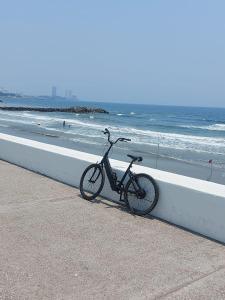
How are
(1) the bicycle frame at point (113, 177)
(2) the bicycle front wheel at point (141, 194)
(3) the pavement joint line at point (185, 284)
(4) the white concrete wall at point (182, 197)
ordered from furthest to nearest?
(1) the bicycle frame at point (113, 177) → (2) the bicycle front wheel at point (141, 194) → (4) the white concrete wall at point (182, 197) → (3) the pavement joint line at point (185, 284)

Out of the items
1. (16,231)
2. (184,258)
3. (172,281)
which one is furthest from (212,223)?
(16,231)

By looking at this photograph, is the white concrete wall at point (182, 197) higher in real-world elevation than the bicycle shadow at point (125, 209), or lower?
higher

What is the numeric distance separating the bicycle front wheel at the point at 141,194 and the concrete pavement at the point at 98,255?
18cm

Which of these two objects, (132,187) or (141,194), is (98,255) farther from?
(132,187)

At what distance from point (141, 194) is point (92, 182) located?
1.12 metres

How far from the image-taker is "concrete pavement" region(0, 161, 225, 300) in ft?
12.4

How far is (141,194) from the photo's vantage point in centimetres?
609

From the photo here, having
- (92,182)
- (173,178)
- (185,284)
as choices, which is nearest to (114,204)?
(92,182)

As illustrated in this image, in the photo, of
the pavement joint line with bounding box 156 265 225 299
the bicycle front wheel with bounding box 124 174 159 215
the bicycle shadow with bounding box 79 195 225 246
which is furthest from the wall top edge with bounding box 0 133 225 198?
the pavement joint line with bounding box 156 265 225 299

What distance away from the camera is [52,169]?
27.0 ft

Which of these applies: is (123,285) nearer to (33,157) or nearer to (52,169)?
(52,169)

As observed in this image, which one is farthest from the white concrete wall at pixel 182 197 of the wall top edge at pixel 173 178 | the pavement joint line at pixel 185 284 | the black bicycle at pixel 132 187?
the pavement joint line at pixel 185 284

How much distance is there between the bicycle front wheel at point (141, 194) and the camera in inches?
234

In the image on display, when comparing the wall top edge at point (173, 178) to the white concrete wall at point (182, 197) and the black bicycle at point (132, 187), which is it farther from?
the black bicycle at point (132, 187)
